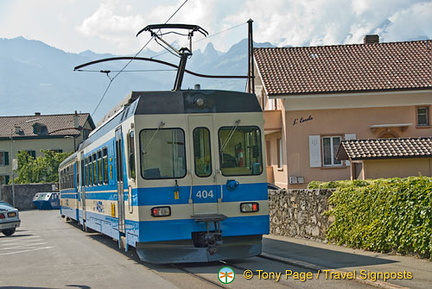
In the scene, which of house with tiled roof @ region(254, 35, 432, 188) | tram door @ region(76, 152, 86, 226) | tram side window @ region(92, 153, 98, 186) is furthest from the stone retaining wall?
house with tiled roof @ region(254, 35, 432, 188)

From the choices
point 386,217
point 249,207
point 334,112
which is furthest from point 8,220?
point 386,217

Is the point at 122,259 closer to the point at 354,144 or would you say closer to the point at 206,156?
the point at 206,156

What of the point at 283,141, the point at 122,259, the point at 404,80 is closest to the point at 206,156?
the point at 122,259

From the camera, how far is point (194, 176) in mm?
12797

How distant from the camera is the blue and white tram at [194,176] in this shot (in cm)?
1254

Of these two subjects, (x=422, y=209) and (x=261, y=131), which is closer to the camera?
(x=422, y=209)

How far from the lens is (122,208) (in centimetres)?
1431

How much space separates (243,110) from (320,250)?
360 cm

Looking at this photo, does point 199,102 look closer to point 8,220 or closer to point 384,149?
point 384,149

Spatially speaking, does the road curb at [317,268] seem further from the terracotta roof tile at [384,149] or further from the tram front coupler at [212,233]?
the terracotta roof tile at [384,149]

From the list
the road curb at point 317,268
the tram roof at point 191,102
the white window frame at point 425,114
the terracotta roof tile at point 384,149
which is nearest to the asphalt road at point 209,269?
the road curb at point 317,268

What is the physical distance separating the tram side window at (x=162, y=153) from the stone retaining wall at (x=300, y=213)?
5.02m

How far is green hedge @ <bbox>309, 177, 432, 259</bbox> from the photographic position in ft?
40.1

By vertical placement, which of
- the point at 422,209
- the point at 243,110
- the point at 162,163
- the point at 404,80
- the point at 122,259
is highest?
the point at 404,80
